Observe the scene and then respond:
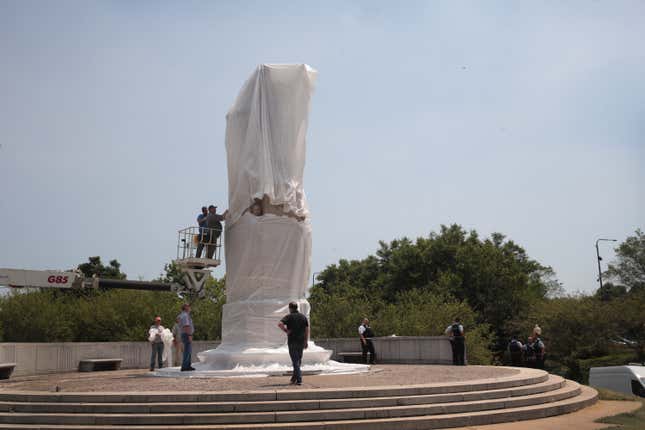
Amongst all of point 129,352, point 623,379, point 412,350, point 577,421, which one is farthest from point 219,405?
point 129,352

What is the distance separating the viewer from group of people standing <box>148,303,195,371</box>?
16375 mm

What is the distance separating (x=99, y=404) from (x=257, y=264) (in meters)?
7.87

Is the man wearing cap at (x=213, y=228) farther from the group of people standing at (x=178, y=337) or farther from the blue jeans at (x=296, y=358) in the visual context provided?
the blue jeans at (x=296, y=358)

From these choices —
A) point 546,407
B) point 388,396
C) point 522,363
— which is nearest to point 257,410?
point 388,396

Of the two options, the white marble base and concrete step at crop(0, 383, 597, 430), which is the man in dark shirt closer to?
concrete step at crop(0, 383, 597, 430)

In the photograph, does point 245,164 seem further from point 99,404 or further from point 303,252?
point 99,404

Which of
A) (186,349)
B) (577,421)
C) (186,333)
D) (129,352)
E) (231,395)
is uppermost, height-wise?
(186,333)

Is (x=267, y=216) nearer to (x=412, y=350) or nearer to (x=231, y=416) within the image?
(x=412, y=350)

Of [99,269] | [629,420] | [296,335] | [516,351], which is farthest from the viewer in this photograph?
[99,269]

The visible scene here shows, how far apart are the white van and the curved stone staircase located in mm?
5302

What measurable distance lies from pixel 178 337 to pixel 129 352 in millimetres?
6100

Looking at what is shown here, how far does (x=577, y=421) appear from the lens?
11.7 metres

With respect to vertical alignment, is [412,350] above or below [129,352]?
above

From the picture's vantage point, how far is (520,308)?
171 ft
